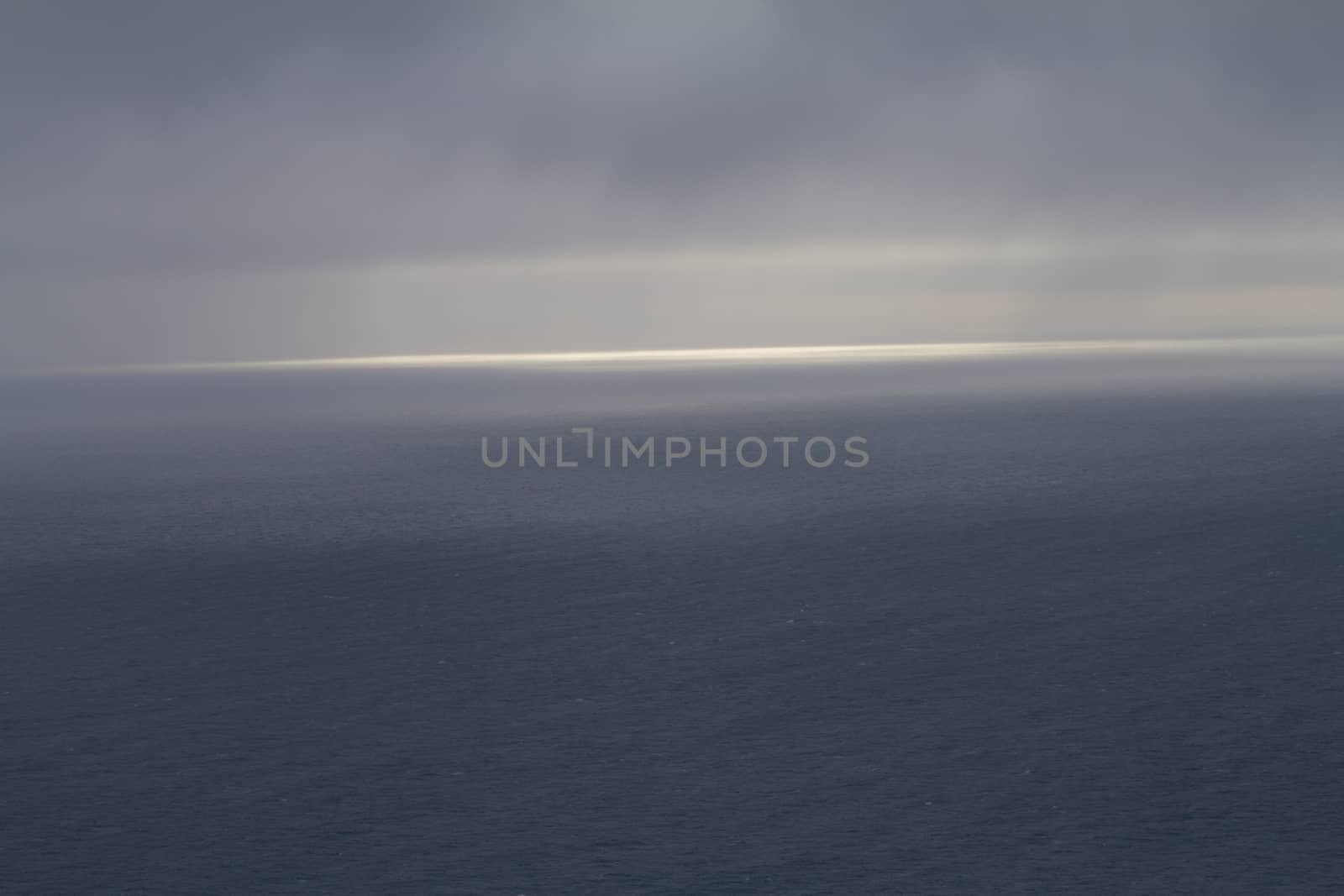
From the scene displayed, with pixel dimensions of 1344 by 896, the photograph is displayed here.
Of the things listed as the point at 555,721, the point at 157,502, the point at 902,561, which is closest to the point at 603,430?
the point at 157,502

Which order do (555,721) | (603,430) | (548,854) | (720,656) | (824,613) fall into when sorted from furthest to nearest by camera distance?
(603,430) < (824,613) < (720,656) < (555,721) < (548,854)

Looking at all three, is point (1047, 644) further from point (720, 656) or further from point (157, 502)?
point (157, 502)

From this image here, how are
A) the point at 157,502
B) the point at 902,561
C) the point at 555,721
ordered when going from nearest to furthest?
the point at 555,721
the point at 902,561
the point at 157,502

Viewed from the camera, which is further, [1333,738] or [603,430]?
[603,430]

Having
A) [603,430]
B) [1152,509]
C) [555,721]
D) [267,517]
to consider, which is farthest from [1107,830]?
[603,430]

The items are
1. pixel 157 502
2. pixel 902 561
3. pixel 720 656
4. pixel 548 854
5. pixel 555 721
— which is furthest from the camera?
pixel 157 502

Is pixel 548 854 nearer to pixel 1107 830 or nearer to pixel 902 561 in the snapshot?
pixel 1107 830
